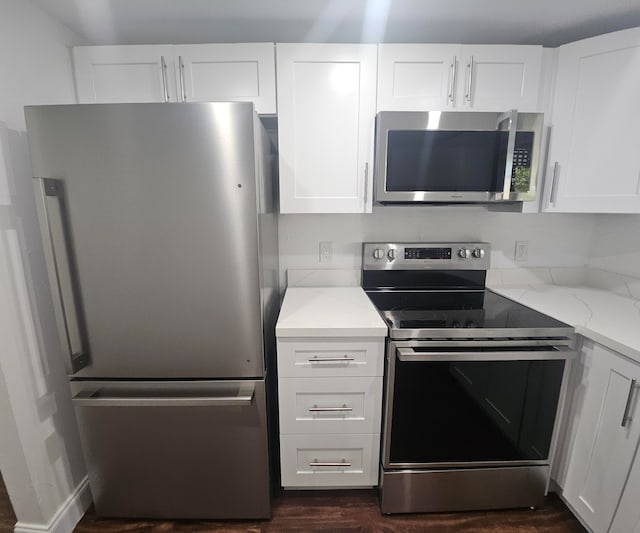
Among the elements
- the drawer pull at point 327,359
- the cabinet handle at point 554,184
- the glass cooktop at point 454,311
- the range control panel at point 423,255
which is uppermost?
the cabinet handle at point 554,184

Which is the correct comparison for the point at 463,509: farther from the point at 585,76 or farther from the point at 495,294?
the point at 585,76

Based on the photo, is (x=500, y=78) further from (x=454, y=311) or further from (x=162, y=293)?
Result: (x=162, y=293)

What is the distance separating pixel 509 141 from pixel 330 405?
146cm

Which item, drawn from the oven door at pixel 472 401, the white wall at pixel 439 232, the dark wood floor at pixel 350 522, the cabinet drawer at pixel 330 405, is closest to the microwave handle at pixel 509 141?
the white wall at pixel 439 232

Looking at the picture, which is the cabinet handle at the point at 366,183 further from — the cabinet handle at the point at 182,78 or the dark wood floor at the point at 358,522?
the dark wood floor at the point at 358,522

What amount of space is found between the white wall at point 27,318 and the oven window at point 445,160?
153 cm

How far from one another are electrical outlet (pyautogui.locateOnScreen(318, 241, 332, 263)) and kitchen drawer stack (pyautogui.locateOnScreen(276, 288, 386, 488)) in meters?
0.53

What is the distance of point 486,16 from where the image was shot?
1.36m

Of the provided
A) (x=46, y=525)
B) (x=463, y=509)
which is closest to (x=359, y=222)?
(x=463, y=509)

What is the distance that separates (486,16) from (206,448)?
2302 millimetres

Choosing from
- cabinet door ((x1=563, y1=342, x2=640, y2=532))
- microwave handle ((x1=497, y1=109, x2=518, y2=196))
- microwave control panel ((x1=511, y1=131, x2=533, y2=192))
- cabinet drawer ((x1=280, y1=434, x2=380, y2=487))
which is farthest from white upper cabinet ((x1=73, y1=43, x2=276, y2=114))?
cabinet door ((x1=563, y1=342, x2=640, y2=532))

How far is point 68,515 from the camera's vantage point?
53.1 inches

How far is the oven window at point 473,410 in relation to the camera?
4.20 ft

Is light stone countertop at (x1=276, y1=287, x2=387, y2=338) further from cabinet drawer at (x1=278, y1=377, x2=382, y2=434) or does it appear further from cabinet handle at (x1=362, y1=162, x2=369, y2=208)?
cabinet handle at (x1=362, y1=162, x2=369, y2=208)
